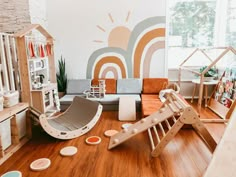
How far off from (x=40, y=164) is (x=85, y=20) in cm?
347

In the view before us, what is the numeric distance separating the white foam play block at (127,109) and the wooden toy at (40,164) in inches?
66.4

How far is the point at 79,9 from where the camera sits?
4691 millimetres

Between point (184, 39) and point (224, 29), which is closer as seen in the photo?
point (224, 29)

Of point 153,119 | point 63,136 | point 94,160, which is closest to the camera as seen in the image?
point 94,160

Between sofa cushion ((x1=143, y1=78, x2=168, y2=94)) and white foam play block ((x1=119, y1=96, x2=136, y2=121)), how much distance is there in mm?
746

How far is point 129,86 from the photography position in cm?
467

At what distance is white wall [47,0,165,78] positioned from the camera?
4629 mm

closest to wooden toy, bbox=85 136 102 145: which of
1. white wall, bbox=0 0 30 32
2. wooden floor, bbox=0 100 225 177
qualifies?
wooden floor, bbox=0 100 225 177

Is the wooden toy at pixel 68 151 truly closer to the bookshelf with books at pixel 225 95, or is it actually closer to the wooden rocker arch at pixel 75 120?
the wooden rocker arch at pixel 75 120

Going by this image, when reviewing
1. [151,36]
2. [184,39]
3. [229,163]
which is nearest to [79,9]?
[151,36]

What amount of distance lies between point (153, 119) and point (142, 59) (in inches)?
95.6

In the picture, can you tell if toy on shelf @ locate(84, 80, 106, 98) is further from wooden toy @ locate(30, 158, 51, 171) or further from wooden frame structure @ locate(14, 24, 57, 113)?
wooden toy @ locate(30, 158, 51, 171)

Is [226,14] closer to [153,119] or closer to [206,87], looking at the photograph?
[206,87]

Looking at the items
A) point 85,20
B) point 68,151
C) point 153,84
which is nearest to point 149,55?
point 153,84
